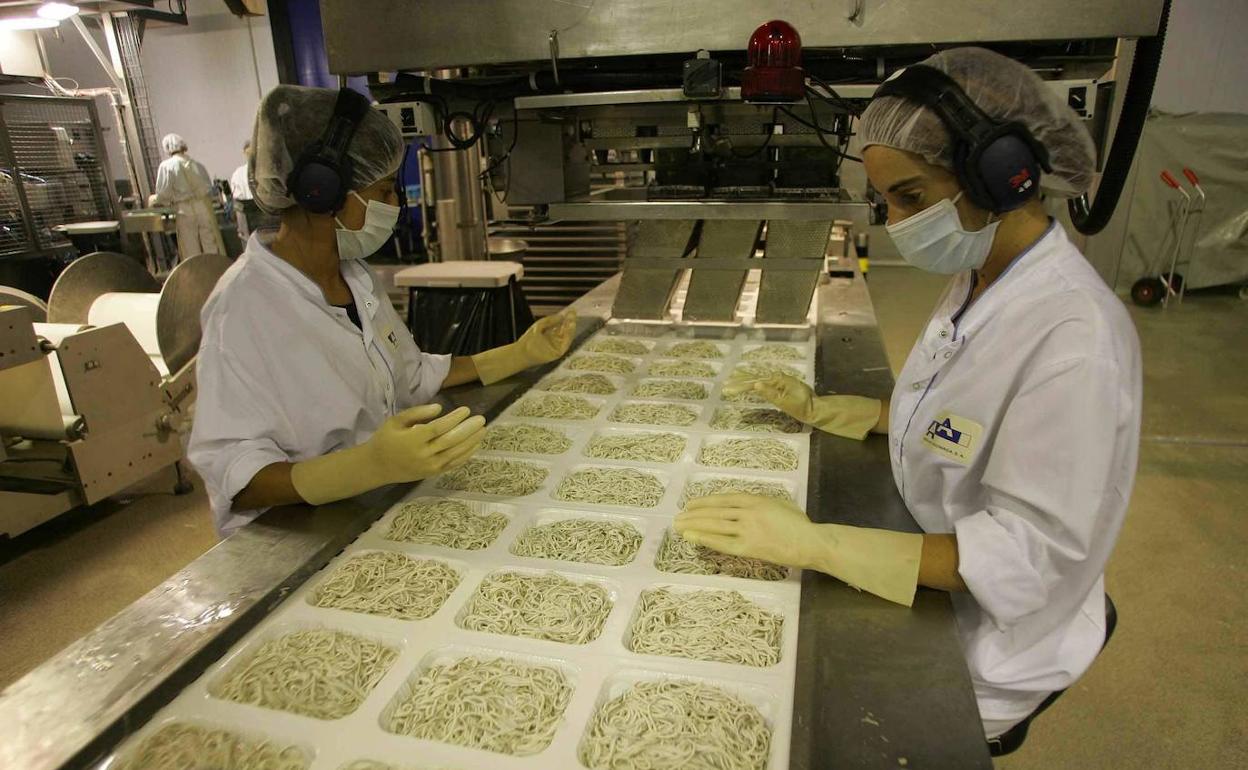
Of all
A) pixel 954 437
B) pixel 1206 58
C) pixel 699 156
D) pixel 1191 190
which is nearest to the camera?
pixel 954 437

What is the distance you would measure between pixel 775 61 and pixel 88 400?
3.94 meters

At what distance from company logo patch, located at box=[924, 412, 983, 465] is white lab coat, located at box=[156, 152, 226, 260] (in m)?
9.86

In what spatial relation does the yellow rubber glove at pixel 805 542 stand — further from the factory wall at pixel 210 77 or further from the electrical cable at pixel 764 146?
the factory wall at pixel 210 77

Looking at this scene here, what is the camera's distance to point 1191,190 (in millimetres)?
8031

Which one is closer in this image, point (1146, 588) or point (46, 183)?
point (1146, 588)

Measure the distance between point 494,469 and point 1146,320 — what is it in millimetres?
8365

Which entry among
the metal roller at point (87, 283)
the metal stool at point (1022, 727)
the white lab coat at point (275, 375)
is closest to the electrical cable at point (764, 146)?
the white lab coat at point (275, 375)

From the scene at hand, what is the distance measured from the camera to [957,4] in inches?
57.3

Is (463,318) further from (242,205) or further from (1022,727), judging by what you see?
(242,205)

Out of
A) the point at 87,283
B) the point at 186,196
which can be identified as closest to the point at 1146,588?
the point at 87,283

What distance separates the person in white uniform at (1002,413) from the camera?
1271 mm

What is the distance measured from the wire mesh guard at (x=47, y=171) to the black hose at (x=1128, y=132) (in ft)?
28.2

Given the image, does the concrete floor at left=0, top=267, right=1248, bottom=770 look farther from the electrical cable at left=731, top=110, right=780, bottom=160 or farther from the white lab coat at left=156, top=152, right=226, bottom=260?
the white lab coat at left=156, top=152, right=226, bottom=260

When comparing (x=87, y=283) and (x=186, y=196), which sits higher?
(x=186, y=196)
